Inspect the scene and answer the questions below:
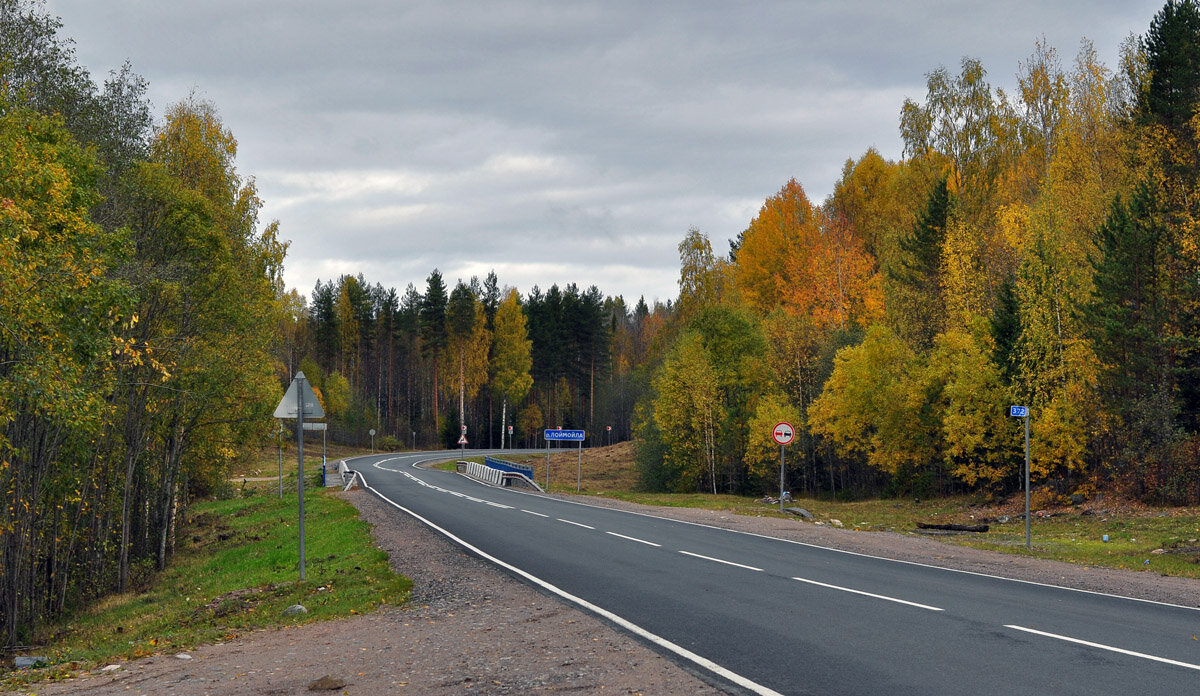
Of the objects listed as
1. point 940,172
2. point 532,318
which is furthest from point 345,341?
point 940,172

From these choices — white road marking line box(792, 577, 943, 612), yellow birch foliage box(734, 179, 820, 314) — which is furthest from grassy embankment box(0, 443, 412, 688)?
yellow birch foliage box(734, 179, 820, 314)

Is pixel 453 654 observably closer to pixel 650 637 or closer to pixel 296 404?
pixel 650 637

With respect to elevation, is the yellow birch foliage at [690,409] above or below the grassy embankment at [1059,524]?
above

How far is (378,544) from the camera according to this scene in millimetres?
19156

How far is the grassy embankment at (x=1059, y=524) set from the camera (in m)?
17.2

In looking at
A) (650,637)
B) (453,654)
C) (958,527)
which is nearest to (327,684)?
(453,654)

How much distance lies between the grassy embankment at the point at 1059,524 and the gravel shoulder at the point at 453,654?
12.4 feet

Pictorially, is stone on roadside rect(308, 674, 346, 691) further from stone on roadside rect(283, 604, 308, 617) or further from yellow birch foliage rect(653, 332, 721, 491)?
yellow birch foliage rect(653, 332, 721, 491)

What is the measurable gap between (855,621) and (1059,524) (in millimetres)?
20528

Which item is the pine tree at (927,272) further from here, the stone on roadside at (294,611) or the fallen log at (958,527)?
the stone on roadside at (294,611)

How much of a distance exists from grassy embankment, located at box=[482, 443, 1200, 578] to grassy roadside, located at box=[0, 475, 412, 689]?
14.0 meters

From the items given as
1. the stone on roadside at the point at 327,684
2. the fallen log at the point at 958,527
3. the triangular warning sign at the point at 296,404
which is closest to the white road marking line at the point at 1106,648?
the stone on roadside at the point at 327,684

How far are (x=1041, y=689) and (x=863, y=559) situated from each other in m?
9.82

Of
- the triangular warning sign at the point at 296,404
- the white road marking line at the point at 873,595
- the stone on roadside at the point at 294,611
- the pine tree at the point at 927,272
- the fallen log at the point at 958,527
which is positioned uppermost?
the pine tree at the point at 927,272
